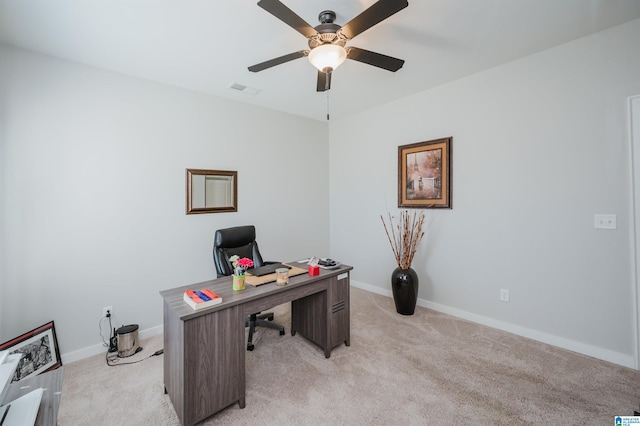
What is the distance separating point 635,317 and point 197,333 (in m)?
3.16

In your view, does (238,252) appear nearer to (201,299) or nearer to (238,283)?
→ (238,283)

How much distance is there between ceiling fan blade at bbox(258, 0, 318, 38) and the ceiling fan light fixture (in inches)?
4.0

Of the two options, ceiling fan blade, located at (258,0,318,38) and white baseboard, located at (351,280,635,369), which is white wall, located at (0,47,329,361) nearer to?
ceiling fan blade, located at (258,0,318,38)

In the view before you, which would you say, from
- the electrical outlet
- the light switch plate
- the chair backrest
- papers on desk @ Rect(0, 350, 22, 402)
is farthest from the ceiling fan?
the electrical outlet

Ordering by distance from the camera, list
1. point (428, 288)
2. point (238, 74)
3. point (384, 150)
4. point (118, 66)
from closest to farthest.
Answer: point (118, 66) < point (238, 74) < point (428, 288) < point (384, 150)

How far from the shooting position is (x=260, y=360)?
7.53ft

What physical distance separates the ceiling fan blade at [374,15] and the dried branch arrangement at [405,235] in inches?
88.5

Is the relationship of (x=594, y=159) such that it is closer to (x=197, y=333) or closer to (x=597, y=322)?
(x=597, y=322)

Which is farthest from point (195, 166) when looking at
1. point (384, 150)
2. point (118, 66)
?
point (384, 150)

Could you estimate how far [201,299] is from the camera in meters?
1.62

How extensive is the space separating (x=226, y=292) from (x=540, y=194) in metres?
2.83

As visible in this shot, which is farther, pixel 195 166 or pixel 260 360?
pixel 195 166

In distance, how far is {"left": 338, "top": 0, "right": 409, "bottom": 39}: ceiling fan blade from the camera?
4.59ft

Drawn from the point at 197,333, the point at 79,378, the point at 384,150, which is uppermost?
the point at 384,150
